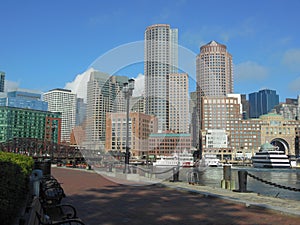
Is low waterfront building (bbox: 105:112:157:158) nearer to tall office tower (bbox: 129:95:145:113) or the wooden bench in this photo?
tall office tower (bbox: 129:95:145:113)

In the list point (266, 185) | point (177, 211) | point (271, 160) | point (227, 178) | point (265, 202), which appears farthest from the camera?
point (271, 160)

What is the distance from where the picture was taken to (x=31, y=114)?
16162 centimetres

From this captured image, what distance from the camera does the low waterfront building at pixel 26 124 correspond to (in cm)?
14962

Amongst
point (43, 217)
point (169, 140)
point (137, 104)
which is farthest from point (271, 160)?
point (43, 217)

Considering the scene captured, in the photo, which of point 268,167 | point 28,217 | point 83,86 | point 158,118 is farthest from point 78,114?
point 268,167

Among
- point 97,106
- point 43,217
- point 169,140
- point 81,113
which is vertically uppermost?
point 97,106

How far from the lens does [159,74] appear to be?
1574 cm

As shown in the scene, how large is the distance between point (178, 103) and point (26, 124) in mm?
155146

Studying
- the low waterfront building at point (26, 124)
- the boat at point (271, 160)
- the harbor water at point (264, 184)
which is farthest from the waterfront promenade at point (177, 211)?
the low waterfront building at point (26, 124)

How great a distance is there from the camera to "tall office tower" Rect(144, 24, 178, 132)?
50.0ft

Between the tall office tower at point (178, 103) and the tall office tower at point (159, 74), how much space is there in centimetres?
25

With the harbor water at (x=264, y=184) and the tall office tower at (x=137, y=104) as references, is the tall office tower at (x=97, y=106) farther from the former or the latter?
the harbor water at (x=264, y=184)

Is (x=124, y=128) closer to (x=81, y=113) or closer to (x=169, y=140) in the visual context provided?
(x=169, y=140)

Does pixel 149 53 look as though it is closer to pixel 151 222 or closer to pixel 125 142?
pixel 125 142
